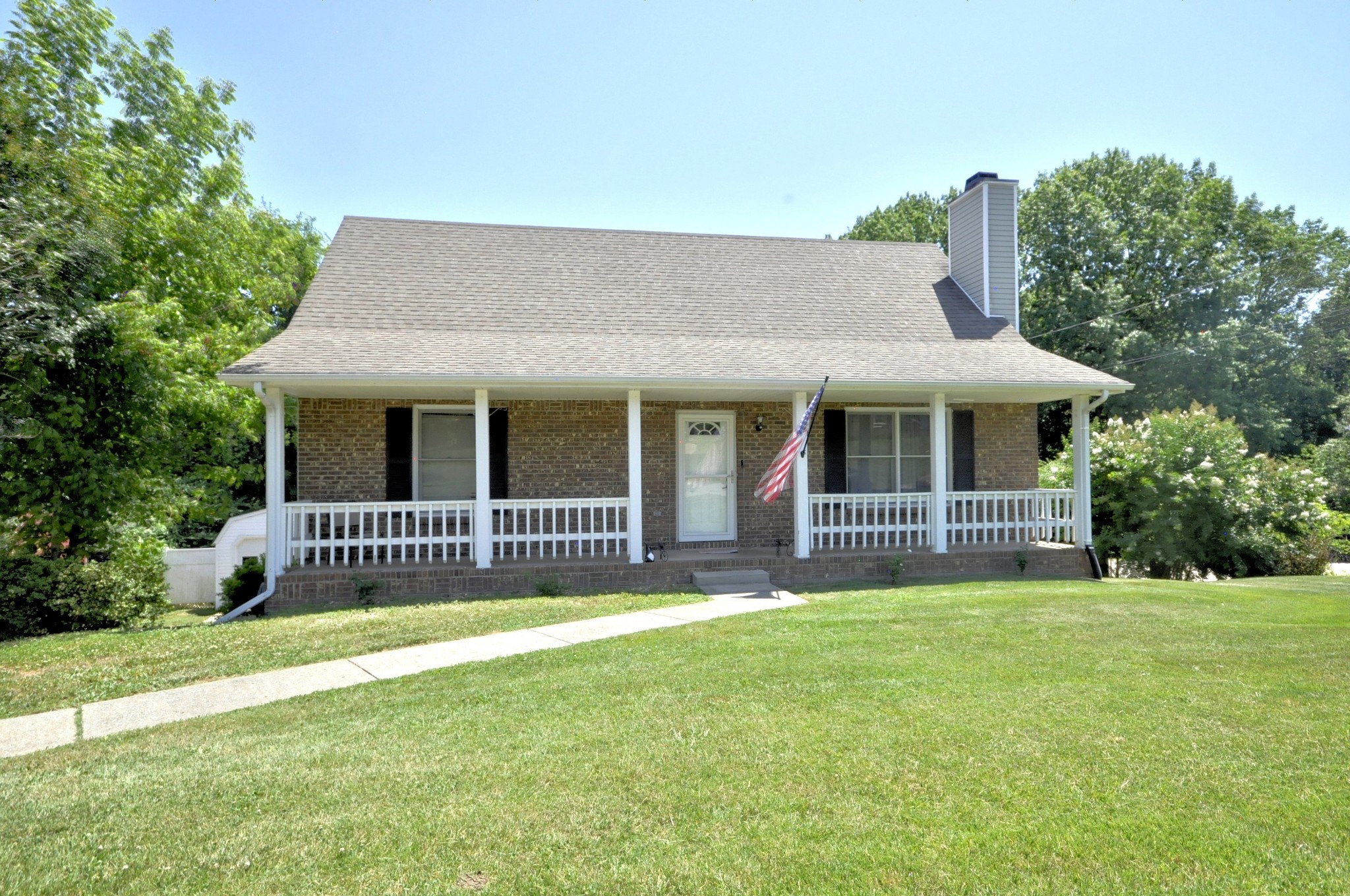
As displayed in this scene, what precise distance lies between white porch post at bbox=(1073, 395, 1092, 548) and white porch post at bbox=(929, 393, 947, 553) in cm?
208

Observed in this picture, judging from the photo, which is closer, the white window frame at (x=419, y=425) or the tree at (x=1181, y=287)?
the white window frame at (x=419, y=425)

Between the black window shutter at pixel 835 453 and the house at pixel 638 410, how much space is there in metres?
0.03

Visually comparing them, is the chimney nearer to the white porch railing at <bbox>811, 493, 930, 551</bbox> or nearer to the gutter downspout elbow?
the white porch railing at <bbox>811, 493, 930, 551</bbox>

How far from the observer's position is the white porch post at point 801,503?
11.6m

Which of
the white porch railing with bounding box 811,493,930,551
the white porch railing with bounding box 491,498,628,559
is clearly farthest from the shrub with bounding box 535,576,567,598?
the white porch railing with bounding box 811,493,930,551

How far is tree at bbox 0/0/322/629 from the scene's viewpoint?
9.82 metres

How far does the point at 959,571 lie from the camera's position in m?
12.0

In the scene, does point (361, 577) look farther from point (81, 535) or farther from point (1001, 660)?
point (1001, 660)

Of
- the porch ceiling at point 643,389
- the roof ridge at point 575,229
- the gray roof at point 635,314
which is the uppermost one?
the roof ridge at point 575,229

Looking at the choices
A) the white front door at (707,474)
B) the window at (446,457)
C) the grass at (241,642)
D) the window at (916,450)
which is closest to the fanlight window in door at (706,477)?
the white front door at (707,474)

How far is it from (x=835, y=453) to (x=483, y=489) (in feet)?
19.2

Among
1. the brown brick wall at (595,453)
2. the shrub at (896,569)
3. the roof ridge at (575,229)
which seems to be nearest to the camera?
the shrub at (896,569)

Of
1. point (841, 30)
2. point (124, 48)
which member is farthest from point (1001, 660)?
point (124, 48)

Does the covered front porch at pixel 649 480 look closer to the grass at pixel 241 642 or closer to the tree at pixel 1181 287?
the grass at pixel 241 642
